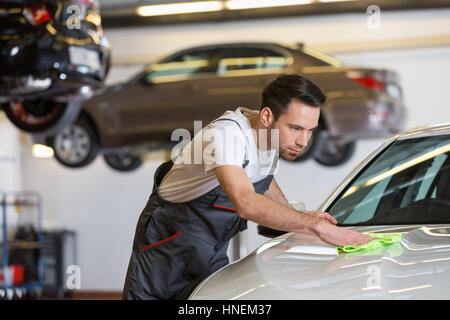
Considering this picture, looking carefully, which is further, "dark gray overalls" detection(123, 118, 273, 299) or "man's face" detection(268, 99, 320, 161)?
"dark gray overalls" detection(123, 118, 273, 299)

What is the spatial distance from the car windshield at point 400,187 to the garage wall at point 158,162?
3.57 meters

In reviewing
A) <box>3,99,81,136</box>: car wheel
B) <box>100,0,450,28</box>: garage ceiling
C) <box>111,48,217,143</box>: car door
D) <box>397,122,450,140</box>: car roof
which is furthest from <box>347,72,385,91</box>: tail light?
<box>397,122,450,140</box>: car roof

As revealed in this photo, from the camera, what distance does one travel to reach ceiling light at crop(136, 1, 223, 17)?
7.34 metres

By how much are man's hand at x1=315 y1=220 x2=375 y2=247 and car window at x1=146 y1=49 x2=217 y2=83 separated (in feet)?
15.6

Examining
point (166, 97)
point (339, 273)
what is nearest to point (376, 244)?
point (339, 273)

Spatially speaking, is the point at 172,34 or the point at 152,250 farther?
the point at 172,34

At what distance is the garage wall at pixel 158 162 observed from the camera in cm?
716

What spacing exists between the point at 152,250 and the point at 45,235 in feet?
23.1

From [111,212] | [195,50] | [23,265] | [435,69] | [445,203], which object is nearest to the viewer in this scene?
[445,203]

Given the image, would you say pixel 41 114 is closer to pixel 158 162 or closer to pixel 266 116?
pixel 158 162

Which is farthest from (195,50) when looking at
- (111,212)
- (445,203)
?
Result: (445,203)

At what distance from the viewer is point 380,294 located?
1.31 m

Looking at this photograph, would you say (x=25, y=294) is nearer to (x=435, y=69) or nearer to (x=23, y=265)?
(x=23, y=265)

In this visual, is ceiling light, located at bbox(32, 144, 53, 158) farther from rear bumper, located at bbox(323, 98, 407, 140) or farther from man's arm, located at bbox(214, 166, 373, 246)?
man's arm, located at bbox(214, 166, 373, 246)
